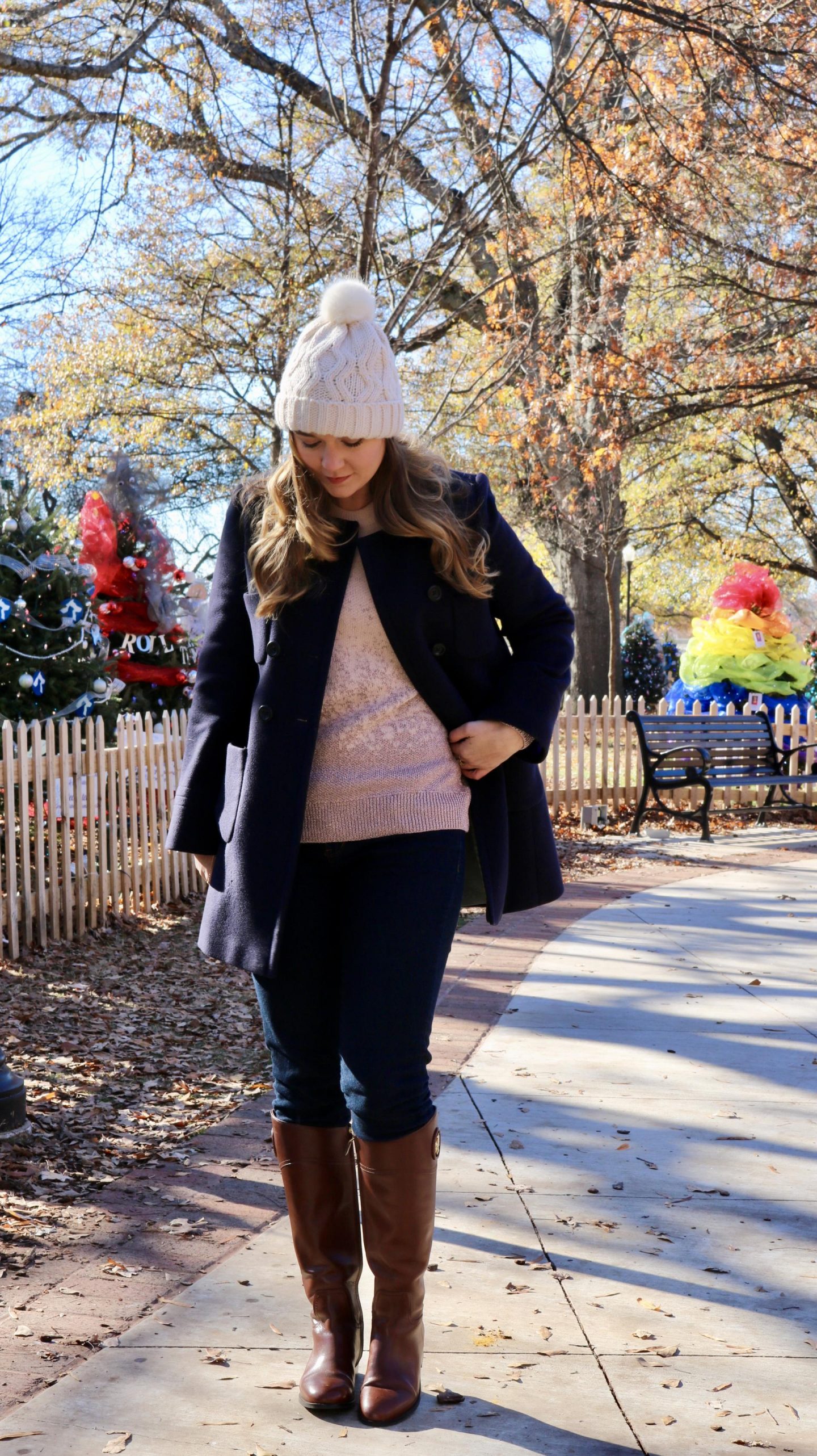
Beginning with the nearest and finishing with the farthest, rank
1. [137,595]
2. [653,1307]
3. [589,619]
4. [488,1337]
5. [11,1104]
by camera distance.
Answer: [488,1337] < [653,1307] < [11,1104] < [137,595] < [589,619]

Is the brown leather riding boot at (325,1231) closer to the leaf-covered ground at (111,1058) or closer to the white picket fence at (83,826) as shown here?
the leaf-covered ground at (111,1058)

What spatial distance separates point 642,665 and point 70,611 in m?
17.5

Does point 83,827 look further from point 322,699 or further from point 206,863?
point 322,699

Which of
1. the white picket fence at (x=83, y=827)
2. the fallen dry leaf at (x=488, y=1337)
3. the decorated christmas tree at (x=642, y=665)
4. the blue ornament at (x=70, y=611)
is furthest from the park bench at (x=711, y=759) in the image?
the decorated christmas tree at (x=642, y=665)

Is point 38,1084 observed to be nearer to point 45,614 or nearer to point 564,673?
point 564,673

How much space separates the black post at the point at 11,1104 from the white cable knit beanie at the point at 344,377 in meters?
2.07

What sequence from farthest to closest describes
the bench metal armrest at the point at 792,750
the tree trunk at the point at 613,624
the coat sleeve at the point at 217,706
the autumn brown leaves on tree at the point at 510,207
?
1. the tree trunk at the point at 613,624
2. the bench metal armrest at the point at 792,750
3. the autumn brown leaves on tree at the point at 510,207
4. the coat sleeve at the point at 217,706

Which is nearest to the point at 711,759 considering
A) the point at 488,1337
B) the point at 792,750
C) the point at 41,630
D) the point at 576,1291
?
the point at 792,750

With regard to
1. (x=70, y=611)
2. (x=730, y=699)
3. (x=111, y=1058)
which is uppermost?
(x=70, y=611)

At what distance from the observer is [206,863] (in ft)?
8.43

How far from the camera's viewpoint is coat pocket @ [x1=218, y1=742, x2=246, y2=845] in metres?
2.42

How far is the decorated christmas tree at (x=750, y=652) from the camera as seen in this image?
14922 mm

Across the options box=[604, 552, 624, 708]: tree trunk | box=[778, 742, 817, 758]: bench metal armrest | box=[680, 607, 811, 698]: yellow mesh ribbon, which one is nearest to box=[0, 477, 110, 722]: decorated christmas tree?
box=[778, 742, 817, 758]: bench metal armrest

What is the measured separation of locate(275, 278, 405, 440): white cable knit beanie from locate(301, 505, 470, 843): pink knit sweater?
0.23 m
